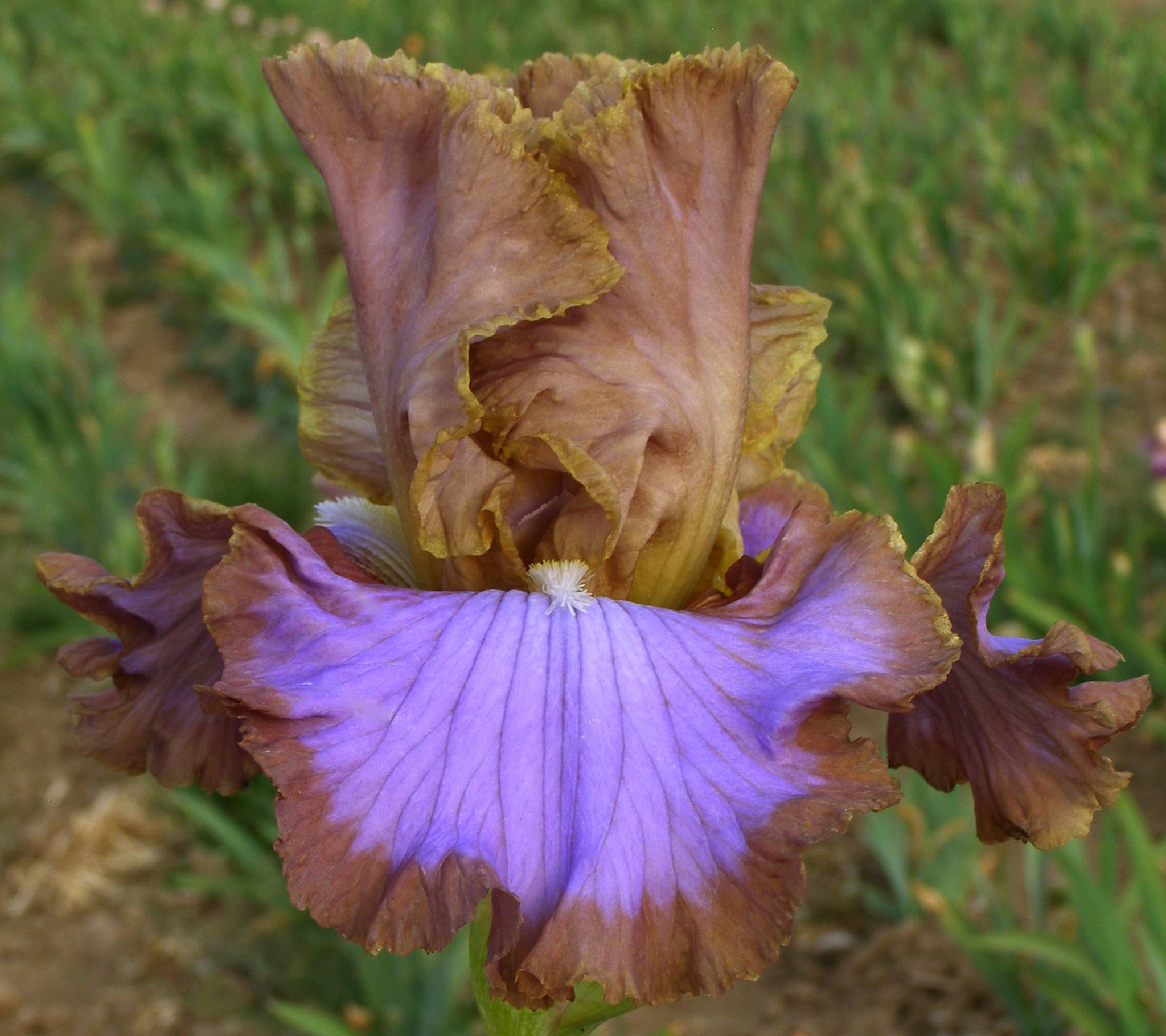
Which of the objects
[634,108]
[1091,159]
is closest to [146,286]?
[1091,159]

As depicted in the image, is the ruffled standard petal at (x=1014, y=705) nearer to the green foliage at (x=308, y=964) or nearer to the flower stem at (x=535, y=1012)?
the flower stem at (x=535, y=1012)

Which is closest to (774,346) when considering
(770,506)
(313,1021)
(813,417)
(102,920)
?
(770,506)

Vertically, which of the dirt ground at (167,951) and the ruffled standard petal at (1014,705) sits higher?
the ruffled standard petal at (1014,705)

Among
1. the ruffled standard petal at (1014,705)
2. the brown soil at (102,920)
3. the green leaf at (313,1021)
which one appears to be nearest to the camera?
the ruffled standard petal at (1014,705)

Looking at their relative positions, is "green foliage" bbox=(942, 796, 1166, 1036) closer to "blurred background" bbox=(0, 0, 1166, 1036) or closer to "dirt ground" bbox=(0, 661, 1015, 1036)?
"blurred background" bbox=(0, 0, 1166, 1036)

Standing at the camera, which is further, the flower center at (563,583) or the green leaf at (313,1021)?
the green leaf at (313,1021)

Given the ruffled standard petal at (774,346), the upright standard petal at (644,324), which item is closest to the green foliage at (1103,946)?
the ruffled standard petal at (774,346)
